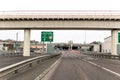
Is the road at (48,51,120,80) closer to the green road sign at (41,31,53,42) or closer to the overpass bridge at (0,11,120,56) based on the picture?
the overpass bridge at (0,11,120,56)

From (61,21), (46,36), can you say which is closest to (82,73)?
(61,21)

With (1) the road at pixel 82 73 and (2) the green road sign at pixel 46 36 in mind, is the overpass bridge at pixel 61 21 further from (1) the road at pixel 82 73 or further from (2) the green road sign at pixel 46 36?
(1) the road at pixel 82 73

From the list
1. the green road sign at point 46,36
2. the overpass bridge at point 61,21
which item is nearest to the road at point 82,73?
the overpass bridge at point 61,21

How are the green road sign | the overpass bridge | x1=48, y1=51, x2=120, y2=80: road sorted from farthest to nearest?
the green road sign, the overpass bridge, x1=48, y1=51, x2=120, y2=80: road

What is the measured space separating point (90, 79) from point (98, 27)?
122 feet

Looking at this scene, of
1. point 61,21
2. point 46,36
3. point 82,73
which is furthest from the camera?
point 46,36

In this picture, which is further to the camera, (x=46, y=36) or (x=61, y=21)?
(x=46, y=36)

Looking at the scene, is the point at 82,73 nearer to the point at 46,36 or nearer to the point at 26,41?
the point at 26,41

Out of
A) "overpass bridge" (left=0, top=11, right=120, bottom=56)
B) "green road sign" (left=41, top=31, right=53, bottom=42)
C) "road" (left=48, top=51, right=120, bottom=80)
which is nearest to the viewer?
"road" (left=48, top=51, right=120, bottom=80)

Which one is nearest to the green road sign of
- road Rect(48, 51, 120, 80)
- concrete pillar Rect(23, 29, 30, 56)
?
concrete pillar Rect(23, 29, 30, 56)

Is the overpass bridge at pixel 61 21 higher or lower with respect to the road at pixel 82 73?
higher

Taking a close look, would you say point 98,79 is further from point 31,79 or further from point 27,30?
point 27,30

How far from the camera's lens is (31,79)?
14.6 metres

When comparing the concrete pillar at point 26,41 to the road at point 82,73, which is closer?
the road at point 82,73
